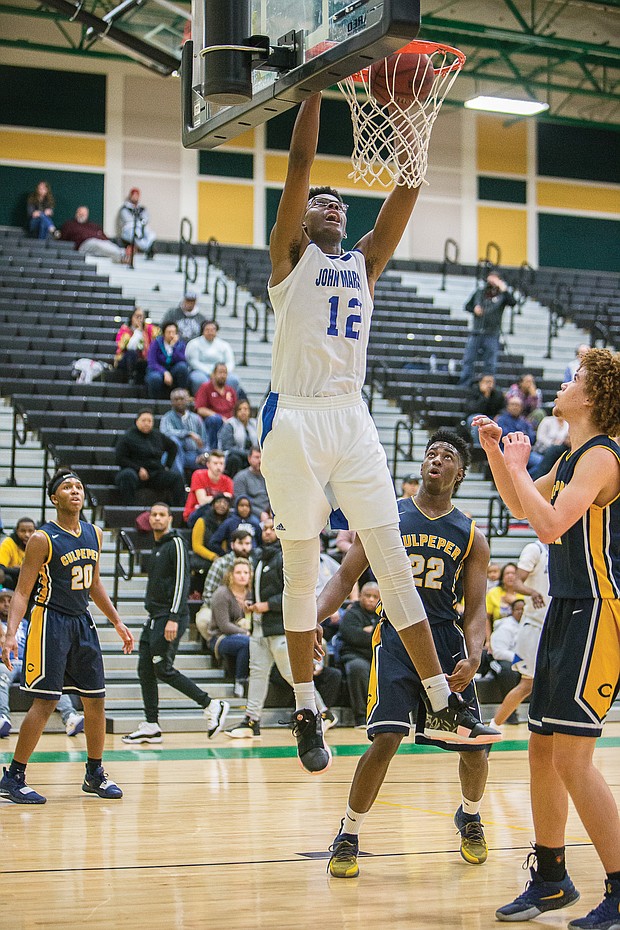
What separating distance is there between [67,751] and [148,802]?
2.32 metres

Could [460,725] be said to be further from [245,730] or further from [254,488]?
[254,488]

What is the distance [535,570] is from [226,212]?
50.3 feet

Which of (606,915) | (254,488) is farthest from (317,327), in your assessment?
(254,488)

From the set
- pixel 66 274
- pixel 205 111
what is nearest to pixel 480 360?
pixel 66 274

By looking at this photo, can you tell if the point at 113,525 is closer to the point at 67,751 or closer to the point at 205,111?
the point at 67,751

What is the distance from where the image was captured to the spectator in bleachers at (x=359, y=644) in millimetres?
10609

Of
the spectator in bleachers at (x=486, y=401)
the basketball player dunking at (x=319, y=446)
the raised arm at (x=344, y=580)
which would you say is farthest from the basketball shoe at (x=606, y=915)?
the spectator in bleachers at (x=486, y=401)

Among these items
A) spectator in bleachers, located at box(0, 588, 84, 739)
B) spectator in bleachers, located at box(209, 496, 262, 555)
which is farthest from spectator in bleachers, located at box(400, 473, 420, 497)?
spectator in bleachers, located at box(0, 588, 84, 739)

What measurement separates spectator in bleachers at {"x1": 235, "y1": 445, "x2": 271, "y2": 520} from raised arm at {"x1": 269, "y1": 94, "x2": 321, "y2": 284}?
24.5ft

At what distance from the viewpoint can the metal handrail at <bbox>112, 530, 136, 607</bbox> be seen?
1118 cm

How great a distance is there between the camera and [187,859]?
5426 millimetres

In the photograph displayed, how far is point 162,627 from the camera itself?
31.3 ft

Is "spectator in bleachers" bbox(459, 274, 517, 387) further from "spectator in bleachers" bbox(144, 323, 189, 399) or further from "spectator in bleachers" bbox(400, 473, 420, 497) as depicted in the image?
"spectator in bleachers" bbox(400, 473, 420, 497)

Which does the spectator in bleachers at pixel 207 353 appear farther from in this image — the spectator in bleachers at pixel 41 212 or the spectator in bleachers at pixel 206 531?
the spectator in bleachers at pixel 41 212
